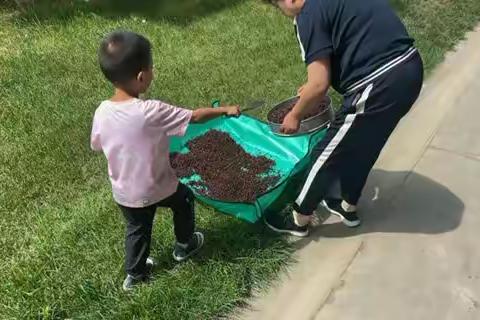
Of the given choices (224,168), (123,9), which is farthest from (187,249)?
(123,9)

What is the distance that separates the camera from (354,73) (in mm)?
2582

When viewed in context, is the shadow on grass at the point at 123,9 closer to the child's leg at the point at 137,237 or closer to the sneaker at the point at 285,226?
the sneaker at the point at 285,226

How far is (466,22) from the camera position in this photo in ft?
17.3

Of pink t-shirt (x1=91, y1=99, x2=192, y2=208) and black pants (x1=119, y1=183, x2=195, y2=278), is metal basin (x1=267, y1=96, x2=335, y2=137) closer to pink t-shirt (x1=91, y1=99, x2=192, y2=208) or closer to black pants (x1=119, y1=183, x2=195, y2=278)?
black pants (x1=119, y1=183, x2=195, y2=278)

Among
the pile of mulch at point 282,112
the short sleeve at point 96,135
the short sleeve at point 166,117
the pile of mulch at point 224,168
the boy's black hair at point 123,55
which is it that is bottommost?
the pile of mulch at point 224,168

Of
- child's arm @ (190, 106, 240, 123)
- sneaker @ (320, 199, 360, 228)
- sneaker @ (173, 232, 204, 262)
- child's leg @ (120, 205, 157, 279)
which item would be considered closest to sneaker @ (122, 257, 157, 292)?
child's leg @ (120, 205, 157, 279)

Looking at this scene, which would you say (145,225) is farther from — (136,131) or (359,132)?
(359,132)

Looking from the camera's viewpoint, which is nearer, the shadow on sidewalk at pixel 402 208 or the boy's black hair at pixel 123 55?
the boy's black hair at pixel 123 55

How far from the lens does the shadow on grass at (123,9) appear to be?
5562 mm

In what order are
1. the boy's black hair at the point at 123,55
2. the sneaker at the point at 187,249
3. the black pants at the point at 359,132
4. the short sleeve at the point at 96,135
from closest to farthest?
the boy's black hair at the point at 123,55 < the short sleeve at the point at 96,135 < the black pants at the point at 359,132 < the sneaker at the point at 187,249

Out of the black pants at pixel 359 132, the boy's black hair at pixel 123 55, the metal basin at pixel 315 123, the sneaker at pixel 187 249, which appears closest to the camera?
the boy's black hair at pixel 123 55

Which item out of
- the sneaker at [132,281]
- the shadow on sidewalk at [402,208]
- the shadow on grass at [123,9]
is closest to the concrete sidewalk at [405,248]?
the shadow on sidewalk at [402,208]

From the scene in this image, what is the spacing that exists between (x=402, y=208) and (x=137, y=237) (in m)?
1.53

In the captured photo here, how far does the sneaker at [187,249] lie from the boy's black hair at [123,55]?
3.21 feet
